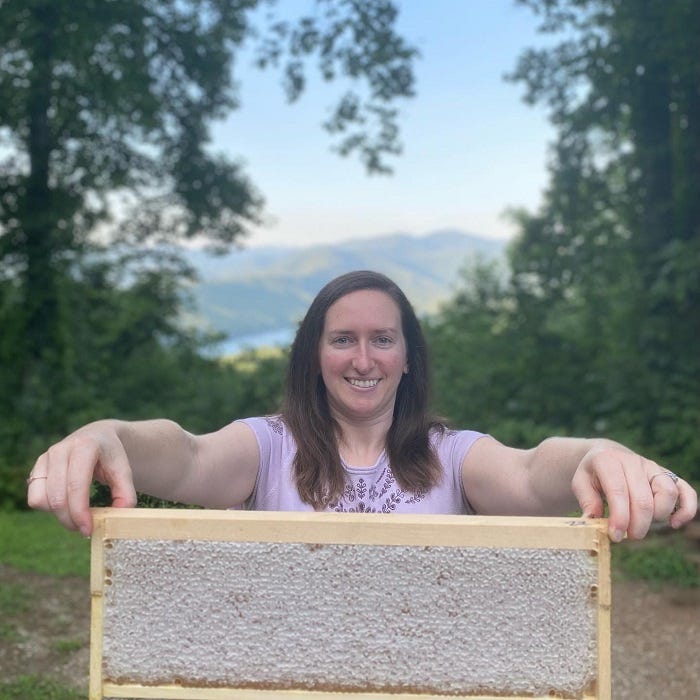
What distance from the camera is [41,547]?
7.34 metres

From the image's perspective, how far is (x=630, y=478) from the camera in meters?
1.60

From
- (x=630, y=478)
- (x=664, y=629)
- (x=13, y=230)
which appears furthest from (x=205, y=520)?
(x=13, y=230)

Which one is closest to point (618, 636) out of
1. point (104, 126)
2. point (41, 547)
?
point (41, 547)

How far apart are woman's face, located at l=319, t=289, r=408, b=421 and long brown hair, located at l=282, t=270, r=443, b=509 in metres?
0.05

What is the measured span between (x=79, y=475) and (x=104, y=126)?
11.4 metres

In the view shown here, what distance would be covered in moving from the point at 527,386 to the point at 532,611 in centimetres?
971

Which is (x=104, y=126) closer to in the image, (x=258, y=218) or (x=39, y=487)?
(x=258, y=218)

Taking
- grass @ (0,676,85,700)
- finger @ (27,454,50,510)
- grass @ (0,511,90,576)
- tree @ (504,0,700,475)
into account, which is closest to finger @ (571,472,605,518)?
finger @ (27,454,50,510)

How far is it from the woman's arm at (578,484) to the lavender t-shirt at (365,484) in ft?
0.14

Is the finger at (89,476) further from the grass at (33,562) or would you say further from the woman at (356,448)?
the grass at (33,562)

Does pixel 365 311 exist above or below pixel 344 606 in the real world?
above

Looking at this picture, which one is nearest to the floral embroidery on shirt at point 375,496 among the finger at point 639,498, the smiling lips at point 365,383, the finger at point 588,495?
the smiling lips at point 365,383

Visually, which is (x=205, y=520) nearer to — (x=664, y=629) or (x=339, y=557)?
(x=339, y=557)

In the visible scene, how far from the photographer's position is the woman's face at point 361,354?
2268 millimetres
